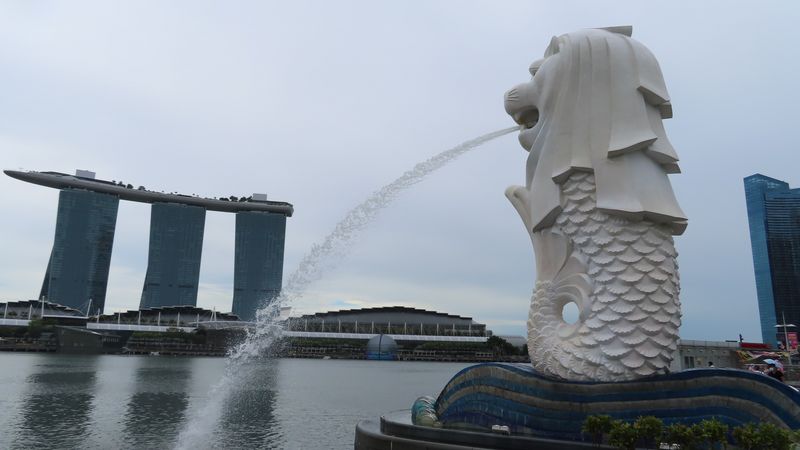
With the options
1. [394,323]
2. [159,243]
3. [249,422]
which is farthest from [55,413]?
[159,243]

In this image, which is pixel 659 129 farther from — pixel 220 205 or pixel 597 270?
pixel 220 205

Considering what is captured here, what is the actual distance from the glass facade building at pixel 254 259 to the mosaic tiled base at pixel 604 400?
130663 millimetres

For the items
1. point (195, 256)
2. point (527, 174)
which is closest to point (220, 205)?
point (195, 256)

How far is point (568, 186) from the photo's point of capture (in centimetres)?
1127

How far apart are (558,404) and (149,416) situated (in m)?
15.0

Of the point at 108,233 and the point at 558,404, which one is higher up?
the point at 108,233

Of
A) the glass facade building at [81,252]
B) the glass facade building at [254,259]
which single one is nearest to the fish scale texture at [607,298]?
the glass facade building at [81,252]

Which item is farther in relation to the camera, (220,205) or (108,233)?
(220,205)

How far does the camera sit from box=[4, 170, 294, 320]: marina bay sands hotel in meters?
124

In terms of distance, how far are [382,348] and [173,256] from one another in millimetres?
66360

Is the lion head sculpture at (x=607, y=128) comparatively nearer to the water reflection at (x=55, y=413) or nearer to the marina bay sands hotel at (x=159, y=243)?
the water reflection at (x=55, y=413)

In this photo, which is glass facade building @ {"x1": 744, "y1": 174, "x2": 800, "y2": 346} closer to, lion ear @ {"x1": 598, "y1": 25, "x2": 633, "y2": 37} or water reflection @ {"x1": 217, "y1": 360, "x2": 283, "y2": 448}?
water reflection @ {"x1": 217, "y1": 360, "x2": 283, "y2": 448}

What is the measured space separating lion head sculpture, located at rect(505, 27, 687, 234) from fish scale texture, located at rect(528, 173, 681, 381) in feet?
0.93

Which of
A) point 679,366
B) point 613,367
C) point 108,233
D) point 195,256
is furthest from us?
point 195,256
